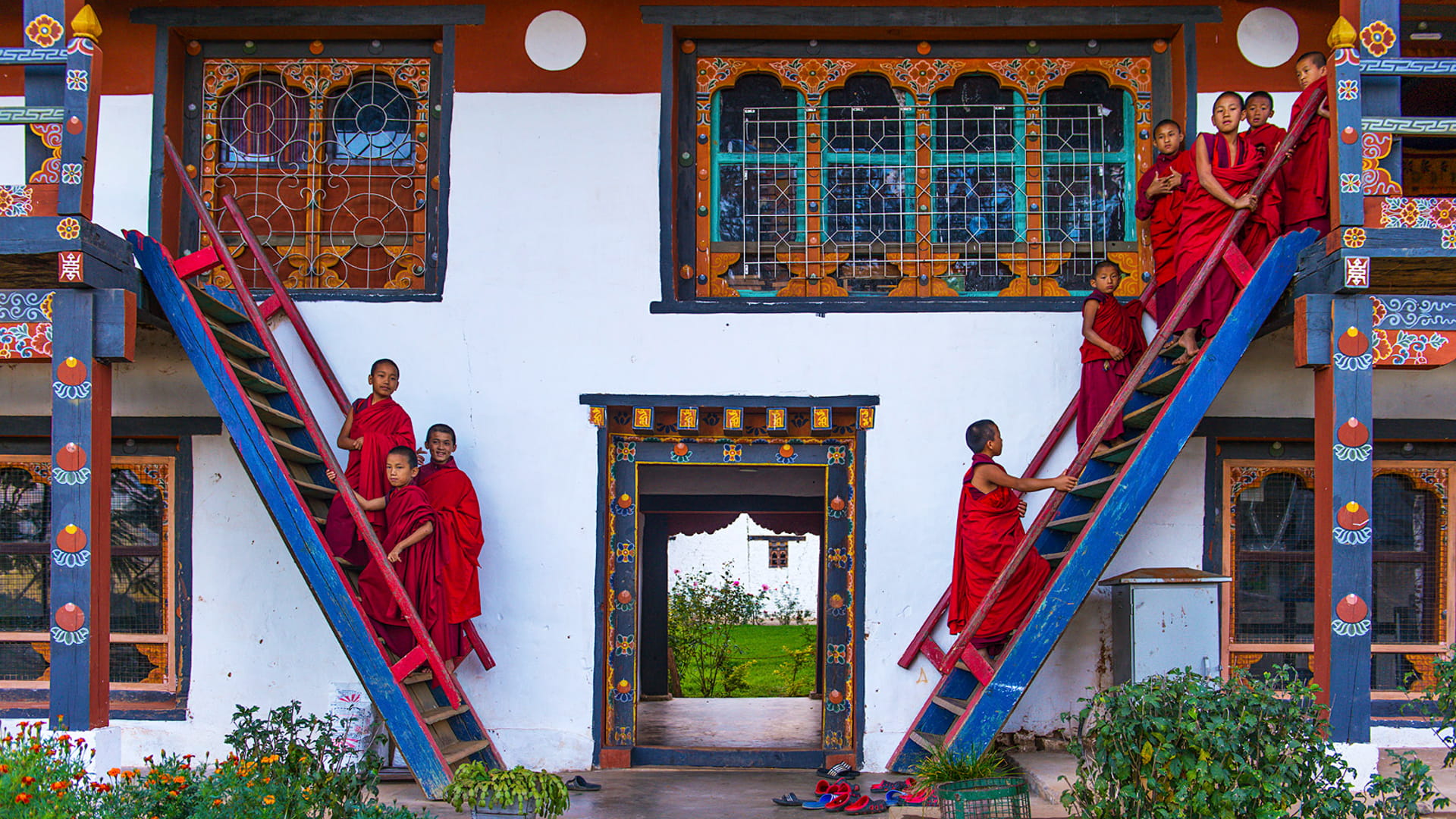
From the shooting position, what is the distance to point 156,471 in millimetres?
6754

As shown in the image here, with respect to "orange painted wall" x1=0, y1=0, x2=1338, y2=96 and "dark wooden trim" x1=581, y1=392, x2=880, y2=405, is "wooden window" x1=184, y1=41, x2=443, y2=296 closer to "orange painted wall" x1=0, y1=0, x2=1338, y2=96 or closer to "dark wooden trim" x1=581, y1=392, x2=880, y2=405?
"orange painted wall" x1=0, y1=0, x2=1338, y2=96

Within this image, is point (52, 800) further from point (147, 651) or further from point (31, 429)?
point (31, 429)

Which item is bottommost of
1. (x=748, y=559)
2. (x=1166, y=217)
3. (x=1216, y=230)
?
(x=748, y=559)

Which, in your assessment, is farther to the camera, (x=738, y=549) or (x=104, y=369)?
(x=738, y=549)

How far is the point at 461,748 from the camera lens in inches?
227

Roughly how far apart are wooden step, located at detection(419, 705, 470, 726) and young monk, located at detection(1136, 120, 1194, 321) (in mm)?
4170

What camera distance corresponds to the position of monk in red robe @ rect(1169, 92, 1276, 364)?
5715mm

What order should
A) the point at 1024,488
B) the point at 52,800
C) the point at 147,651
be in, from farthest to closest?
the point at 147,651
the point at 1024,488
the point at 52,800

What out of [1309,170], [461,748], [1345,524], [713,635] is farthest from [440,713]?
[713,635]

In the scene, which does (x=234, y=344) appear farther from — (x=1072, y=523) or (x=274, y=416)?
(x=1072, y=523)

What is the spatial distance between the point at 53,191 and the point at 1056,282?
17.1 feet

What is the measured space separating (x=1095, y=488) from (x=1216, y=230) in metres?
1.42

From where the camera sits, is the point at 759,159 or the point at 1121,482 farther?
the point at 759,159

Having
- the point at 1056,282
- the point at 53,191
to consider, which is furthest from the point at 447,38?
the point at 1056,282
